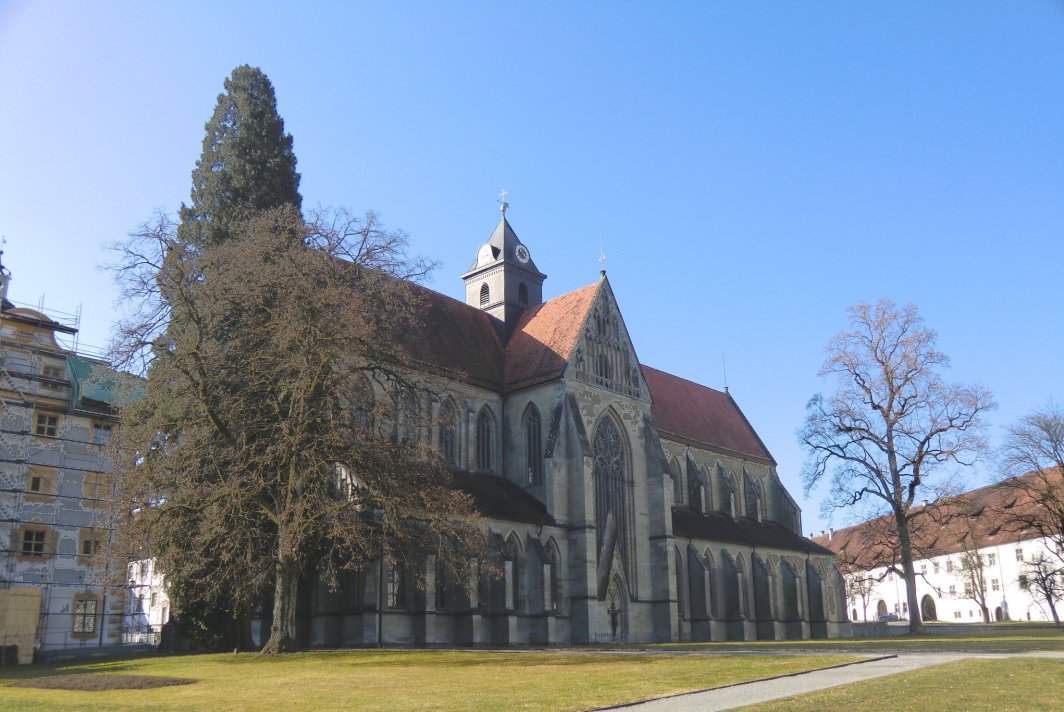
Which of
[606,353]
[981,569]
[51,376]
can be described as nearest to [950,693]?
[606,353]

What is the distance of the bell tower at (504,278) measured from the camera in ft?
175

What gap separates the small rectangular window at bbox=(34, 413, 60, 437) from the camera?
44094 millimetres

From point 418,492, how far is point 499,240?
28083 millimetres

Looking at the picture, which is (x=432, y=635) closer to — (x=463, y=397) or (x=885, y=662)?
(x=463, y=397)

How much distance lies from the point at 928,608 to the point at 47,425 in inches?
3209

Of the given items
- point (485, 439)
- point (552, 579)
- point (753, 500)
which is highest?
point (485, 439)

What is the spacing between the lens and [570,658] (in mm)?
26953

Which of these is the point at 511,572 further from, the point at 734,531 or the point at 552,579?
the point at 734,531

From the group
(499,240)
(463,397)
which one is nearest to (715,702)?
(463,397)

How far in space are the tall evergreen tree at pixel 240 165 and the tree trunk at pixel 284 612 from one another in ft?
50.2

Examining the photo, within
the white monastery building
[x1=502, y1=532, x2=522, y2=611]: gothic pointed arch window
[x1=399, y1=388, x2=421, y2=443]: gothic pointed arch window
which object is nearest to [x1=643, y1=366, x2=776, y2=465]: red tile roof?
the white monastery building

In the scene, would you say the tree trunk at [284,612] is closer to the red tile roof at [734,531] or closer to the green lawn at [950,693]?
the green lawn at [950,693]

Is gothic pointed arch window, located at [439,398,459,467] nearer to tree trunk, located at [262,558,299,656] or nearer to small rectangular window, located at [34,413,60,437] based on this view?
tree trunk, located at [262,558,299,656]

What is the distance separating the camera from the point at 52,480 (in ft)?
144
